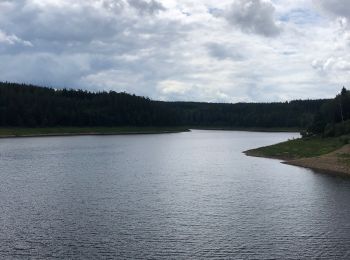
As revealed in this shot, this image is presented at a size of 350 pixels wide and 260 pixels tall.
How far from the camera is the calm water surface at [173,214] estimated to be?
25.0m

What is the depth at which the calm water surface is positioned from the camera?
984 inches

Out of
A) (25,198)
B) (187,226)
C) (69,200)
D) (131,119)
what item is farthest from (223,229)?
(131,119)

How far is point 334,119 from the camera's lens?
357 ft

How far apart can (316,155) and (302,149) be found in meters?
8.64

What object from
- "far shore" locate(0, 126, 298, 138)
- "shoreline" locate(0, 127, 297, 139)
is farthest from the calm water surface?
"far shore" locate(0, 126, 298, 138)

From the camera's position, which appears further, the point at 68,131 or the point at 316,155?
the point at 68,131

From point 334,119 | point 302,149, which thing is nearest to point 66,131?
point 334,119

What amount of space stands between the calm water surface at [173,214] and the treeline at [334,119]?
1329 inches

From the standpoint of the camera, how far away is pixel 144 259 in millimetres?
23266

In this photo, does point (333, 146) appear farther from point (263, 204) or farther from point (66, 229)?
point (66, 229)

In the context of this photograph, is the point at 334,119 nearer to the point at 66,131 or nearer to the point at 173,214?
the point at 173,214

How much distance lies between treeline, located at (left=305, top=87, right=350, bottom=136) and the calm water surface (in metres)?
33.8

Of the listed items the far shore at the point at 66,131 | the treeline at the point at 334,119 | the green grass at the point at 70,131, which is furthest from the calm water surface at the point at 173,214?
the green grass at the point at 70,131

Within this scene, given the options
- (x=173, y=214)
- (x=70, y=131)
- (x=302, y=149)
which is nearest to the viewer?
(x=173, y=214)
